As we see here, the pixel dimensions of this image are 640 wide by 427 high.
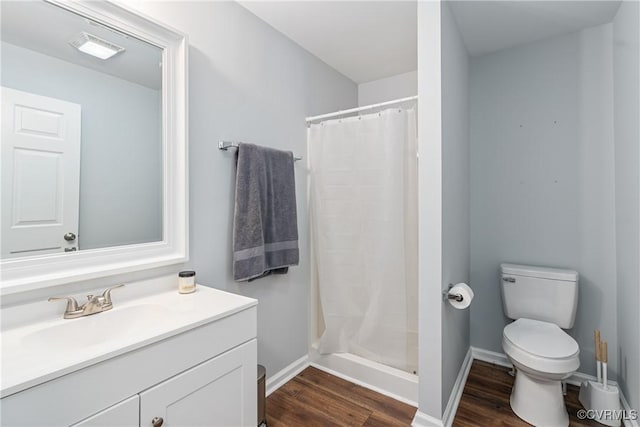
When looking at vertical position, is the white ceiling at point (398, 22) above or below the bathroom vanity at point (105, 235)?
above

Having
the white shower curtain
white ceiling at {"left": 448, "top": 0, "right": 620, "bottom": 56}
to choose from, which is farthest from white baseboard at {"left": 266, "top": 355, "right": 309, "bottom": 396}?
white ceiling at {"left": 448, "top": 0, "right": 620, "bottom": 56}

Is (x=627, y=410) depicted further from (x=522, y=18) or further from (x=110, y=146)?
(x=110, y=146)

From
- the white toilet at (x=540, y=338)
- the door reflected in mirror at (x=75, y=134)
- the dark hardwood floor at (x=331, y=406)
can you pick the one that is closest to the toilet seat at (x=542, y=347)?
the white toilet at (x=540, y=338)

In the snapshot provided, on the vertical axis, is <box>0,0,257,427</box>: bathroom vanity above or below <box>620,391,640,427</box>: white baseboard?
above

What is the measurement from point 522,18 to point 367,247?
1.77 meters

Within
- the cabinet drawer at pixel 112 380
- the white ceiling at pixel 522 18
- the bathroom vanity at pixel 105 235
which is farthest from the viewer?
the white ceiling at pixel 522 18

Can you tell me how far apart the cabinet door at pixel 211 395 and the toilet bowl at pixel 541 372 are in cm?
147

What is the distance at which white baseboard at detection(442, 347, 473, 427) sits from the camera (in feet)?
5.39

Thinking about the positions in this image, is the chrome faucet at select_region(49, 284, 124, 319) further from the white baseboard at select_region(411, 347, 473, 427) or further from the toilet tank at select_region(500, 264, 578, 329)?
the toilet tank at select_region(500, 264, 578, 329)

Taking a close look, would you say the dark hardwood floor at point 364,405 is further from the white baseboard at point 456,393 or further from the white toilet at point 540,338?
the white toilet at point 540,338

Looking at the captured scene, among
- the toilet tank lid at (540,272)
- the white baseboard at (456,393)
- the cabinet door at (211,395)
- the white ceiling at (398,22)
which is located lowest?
the white baseboard at (456,393)

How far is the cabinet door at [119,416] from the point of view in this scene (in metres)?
0.80

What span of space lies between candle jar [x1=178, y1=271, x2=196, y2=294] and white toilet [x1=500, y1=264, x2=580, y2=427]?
1800mm

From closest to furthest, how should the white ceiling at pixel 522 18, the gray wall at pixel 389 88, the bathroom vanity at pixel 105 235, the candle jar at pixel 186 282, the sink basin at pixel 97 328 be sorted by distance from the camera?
the bathroom vanity at pixel 105 235 → the sink basin at pixel 97 328 → the candle jar at pixel 186 282 → the white ceiling at pixel 522 18 → the gray wall at pixel 389 88
